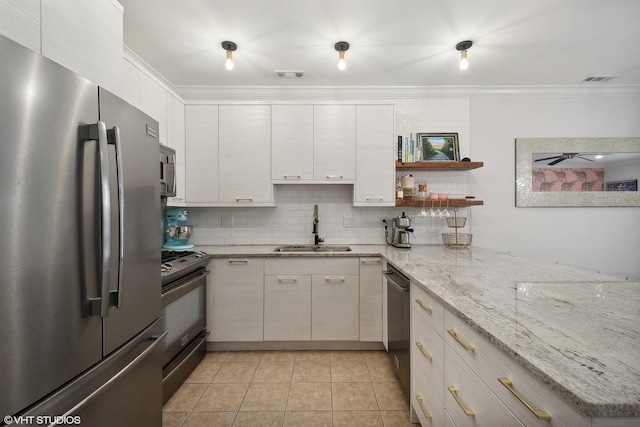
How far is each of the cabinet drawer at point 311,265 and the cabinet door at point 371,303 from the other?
12cm

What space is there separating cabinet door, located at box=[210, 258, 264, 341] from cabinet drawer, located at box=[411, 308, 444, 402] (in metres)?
1.43

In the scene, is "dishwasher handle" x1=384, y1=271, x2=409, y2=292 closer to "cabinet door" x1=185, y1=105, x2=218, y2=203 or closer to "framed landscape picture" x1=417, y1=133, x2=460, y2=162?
"framed landscape picture" x1=417, y1=133, x2=460, y2=162

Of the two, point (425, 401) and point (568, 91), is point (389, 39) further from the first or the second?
point (425, 401)

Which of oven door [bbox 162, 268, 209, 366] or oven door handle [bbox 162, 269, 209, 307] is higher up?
oven door handle [bbox 162, 269, 209, 307]

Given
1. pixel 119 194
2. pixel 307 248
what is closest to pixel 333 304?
pixel 307 248

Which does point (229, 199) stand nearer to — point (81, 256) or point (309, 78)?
point (309, 78)

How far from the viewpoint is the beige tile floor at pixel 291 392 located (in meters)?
1.68

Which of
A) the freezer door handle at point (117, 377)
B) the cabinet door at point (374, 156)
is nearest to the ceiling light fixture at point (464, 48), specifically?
the cabinet door at point (374, 156)

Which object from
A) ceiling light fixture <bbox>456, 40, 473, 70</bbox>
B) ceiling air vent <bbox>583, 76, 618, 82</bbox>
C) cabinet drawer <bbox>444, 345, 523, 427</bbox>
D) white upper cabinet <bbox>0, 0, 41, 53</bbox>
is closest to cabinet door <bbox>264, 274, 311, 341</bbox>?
cabinet drawer <bbox>444, 345, 523, 427</bbox>

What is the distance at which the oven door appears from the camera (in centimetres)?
183

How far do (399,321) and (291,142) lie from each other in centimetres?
193

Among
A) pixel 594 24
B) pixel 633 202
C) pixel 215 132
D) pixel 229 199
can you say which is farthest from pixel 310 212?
pixel 633 202

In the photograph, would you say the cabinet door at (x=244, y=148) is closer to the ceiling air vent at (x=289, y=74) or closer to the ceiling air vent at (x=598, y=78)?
the ceiling air vent at (x=289, y=74)

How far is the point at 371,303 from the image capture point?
2441mm
